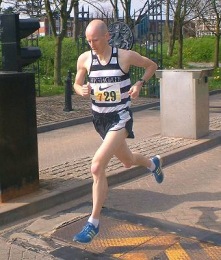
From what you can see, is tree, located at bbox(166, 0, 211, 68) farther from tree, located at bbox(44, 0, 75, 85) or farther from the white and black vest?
the white and black vest

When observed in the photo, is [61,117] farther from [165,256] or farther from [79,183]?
[165,256]

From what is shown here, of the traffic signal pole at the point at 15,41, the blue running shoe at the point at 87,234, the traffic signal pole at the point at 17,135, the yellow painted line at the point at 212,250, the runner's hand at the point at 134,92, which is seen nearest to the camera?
the yellow painted line at the point at 212,250

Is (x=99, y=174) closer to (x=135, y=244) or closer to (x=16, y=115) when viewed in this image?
(x=135, y=244)

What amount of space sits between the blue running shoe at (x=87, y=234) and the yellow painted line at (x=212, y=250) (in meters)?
0.95

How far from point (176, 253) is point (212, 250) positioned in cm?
32

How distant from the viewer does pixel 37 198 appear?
5.86 metres

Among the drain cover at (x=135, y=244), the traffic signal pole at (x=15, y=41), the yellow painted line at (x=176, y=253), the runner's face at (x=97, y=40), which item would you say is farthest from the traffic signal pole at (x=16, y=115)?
the yellow painted line at (x=176, y=253)

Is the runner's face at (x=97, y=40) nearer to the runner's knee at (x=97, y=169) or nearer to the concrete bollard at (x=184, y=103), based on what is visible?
the runner's knee at (x=97, y=169)

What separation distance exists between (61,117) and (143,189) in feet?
21.0

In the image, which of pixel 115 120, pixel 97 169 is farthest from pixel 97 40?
pixel 97 169

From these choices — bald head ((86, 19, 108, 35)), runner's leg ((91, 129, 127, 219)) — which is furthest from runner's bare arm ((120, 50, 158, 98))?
runner's leg ((91, 129, 127, 219))

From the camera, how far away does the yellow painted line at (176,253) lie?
4.40 metres

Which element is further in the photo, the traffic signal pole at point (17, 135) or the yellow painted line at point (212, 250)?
the traffic signal pole at point (17, 135)

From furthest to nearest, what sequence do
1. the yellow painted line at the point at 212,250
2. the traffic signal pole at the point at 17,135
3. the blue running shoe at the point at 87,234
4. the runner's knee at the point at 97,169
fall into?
the traffic signal pole at the point at 17,135, the runner's knee at the point at 97,169, the blue running shoe at the point at 87,234, the yellow painted line at the point at 212,250
